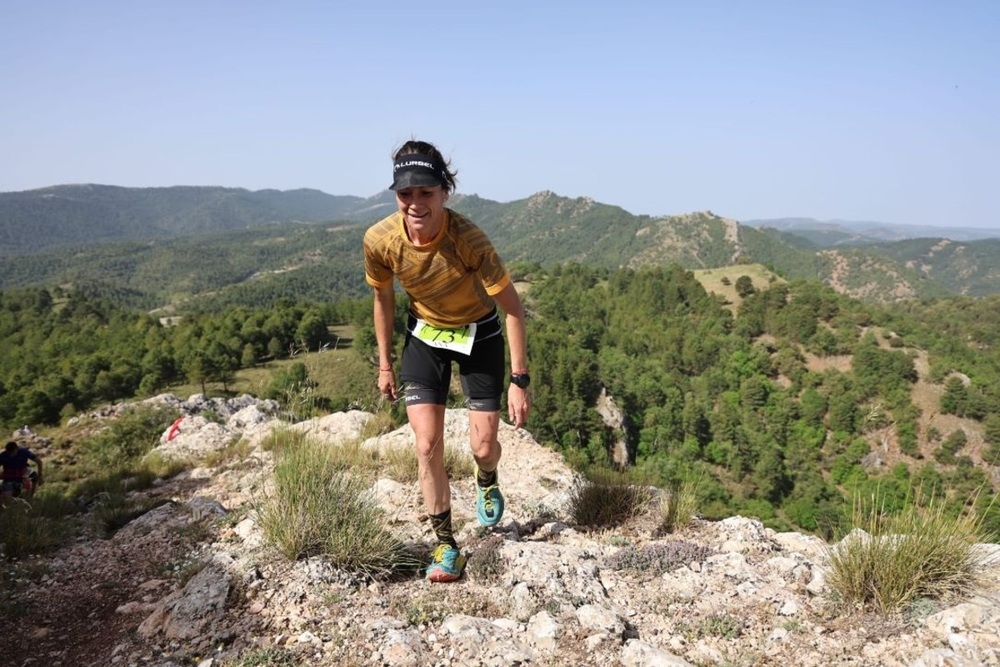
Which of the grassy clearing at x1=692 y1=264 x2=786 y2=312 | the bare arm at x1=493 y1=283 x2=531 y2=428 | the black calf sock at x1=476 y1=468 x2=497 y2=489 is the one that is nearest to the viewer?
the bare arm at x1=493 y1=283 x2=531 y2=428

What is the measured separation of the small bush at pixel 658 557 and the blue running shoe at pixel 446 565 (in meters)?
1.05

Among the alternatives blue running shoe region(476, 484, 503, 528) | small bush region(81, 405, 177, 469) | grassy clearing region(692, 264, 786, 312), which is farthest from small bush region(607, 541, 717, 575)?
grassy clearing region(692, 264, 786, 312)

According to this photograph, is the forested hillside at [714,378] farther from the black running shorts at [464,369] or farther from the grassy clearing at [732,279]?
the black running shorts at [464,369]

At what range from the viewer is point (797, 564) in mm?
3406

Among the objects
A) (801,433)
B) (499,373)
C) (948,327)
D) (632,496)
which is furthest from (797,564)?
(948,327)

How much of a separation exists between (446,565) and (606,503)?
5.89 feet

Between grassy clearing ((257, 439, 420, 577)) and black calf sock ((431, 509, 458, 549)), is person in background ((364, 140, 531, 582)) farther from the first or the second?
grassy clearing ((257, 439, 420, 577))

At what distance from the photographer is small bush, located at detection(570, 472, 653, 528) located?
442 centimetres

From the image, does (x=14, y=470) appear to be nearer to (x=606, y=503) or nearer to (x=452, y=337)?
(x=452, y=337)

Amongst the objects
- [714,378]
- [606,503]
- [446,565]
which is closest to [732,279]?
[714,378]

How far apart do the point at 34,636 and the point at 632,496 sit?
13.9 ft

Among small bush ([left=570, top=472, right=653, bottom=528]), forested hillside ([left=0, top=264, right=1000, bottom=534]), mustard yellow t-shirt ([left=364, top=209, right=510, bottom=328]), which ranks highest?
mustard yellow t-shirt ([left=364, top=209, right=510, bottom=328])

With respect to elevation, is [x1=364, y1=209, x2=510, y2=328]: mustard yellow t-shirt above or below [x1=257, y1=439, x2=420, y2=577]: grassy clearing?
above

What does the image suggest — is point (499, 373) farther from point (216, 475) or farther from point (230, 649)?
point (216, 475)
